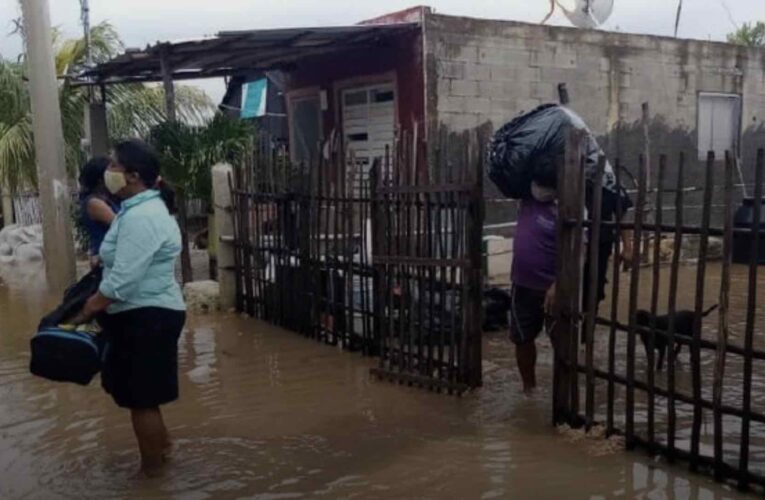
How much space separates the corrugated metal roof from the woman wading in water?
5357 mm

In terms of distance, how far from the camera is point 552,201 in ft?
16.9

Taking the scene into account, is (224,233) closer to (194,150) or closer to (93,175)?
(194,150)

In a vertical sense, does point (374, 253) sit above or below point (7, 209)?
above

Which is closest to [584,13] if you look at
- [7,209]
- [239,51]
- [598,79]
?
[598,79]

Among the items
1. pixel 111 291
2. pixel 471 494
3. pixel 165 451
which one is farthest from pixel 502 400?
pixel 111 291

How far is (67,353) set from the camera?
165 inches

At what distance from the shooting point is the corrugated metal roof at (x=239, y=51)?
9.86 meters

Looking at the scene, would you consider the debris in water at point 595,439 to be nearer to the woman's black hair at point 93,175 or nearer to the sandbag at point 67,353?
the sandbag at point 67,353

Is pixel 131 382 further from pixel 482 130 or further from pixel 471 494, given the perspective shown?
pixel 482 130

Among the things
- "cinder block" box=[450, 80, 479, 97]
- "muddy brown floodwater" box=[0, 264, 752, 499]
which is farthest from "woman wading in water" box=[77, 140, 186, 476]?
"cinder block" box=[450, 80, 479, 97]

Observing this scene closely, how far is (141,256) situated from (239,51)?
24.1ft

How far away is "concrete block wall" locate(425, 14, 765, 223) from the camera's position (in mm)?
11312

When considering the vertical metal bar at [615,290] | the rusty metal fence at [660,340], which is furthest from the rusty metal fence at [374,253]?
the vertical metal bar at [615,290]

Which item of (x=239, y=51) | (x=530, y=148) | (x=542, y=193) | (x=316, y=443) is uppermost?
(x=239, y=51)
